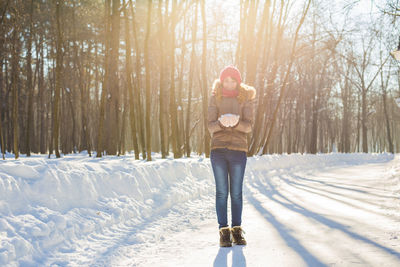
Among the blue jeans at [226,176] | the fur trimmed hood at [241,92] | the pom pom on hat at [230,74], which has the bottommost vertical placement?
the blue jeans at [226,176]

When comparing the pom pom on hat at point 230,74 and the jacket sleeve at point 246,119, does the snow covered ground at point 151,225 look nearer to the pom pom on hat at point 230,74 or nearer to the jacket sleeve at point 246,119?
the jacket sleeve at point 246,119

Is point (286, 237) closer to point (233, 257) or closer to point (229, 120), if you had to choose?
point (233, 257)

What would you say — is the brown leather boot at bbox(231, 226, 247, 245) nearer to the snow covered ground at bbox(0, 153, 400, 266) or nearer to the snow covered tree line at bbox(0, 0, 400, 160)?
the snow covered ground at bbox(0, 153, 400, 266)

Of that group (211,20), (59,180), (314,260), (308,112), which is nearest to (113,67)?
(211,20)

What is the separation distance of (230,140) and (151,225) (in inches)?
78.4

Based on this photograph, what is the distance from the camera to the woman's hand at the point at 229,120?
3926 millimetres

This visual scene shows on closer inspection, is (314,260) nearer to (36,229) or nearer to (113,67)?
(36,229)

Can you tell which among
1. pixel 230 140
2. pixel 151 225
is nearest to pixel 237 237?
pixel 230 140

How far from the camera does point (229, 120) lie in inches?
155

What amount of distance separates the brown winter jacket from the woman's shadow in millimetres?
1189

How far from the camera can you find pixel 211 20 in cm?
2216

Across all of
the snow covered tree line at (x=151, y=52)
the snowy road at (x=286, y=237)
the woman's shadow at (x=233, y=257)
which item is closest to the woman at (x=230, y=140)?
the woman's shadow at (x=233, y=257)

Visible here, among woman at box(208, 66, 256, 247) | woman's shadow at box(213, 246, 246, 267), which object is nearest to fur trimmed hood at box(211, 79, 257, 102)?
woman at box(208, 66, 256, 247)

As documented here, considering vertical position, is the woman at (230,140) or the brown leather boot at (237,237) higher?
the woman at (230,140)
